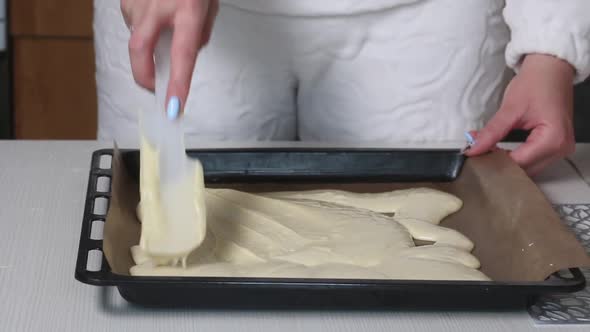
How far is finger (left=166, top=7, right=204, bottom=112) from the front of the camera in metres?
0.67

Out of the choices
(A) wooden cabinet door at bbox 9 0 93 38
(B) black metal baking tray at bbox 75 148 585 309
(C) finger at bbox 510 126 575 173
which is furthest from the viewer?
(A) wooden cabinet door at bbox 9 0 93 38

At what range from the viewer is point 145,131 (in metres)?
0.70

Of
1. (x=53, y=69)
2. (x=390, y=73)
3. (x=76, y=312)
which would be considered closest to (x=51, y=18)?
(x=53, y=69)

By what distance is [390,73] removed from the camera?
100cm

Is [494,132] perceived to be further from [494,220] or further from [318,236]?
[318,236]

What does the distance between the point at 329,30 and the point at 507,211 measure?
0.30 metres

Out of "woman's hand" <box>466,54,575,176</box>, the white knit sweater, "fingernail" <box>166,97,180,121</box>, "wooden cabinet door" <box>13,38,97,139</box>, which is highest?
the white knit sweater

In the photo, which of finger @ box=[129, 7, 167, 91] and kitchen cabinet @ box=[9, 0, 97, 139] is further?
kitchen cabinet @ box=[9, 0, 97, 139]

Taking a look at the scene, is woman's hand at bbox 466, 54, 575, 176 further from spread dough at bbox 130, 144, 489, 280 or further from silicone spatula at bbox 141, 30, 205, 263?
silicone spatula at bbox 141, 30, 205, 263

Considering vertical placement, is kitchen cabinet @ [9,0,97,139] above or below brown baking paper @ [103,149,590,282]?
below

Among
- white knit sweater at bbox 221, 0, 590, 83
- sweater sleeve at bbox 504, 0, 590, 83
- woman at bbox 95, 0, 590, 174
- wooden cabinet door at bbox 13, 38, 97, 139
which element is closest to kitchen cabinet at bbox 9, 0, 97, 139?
wooden cabinet door at bbox 13, 38, 97, 139

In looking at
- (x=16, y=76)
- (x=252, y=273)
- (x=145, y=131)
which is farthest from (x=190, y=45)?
(x=16, y=76)

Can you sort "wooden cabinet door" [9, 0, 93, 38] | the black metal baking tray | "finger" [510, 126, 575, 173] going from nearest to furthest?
the black metal baking tray < "finger" [510, 126, 575, 173] < "wooden cabinet door" [9, 0, 93, 38]

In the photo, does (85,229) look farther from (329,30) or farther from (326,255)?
(329,30)
